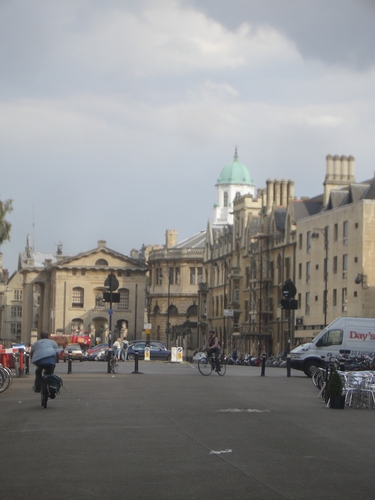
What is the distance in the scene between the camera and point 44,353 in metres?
21.7

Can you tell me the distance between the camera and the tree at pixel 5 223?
37000mm

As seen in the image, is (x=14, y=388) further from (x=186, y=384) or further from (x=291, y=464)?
(x=291, y=464)

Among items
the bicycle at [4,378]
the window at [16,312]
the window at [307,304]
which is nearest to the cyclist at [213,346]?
the bicycle at [4,378]

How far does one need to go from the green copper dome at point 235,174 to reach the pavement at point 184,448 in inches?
5572

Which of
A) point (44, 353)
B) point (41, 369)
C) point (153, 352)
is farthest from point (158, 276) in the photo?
point (44, 353)

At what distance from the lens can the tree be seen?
121 feet

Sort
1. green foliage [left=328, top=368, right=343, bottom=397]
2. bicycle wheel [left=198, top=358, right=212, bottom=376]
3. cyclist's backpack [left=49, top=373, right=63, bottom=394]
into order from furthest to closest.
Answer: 1. bicycle wheel [left=198, top=358, right=212, bottom=376]
2. green foliage [left=328, top=368, right=343, bottom=397]
3. cyclist's backpack [left=49, top=373, right=63, bottom=394]

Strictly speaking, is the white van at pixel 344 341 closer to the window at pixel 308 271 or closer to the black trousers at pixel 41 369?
the black trousers at pixel 41 369

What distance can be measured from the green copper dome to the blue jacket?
472ft

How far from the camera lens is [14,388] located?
1176 inches

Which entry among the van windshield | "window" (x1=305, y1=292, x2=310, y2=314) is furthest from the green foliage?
"window" (x1=305, y1=292, x2=310, y2=314)

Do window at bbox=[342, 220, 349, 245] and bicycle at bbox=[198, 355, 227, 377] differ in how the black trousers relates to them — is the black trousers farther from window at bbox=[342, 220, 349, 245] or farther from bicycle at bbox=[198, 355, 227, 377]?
window at bbox=[342, 220, 349, 245]

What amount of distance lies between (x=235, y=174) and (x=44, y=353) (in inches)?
5735

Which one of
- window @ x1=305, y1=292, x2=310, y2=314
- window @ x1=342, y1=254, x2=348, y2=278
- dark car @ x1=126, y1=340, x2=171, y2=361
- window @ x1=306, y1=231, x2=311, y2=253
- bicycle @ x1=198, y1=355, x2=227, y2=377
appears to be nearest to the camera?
bicycle @ x1=198, y1=355, x2=227, y2=377
